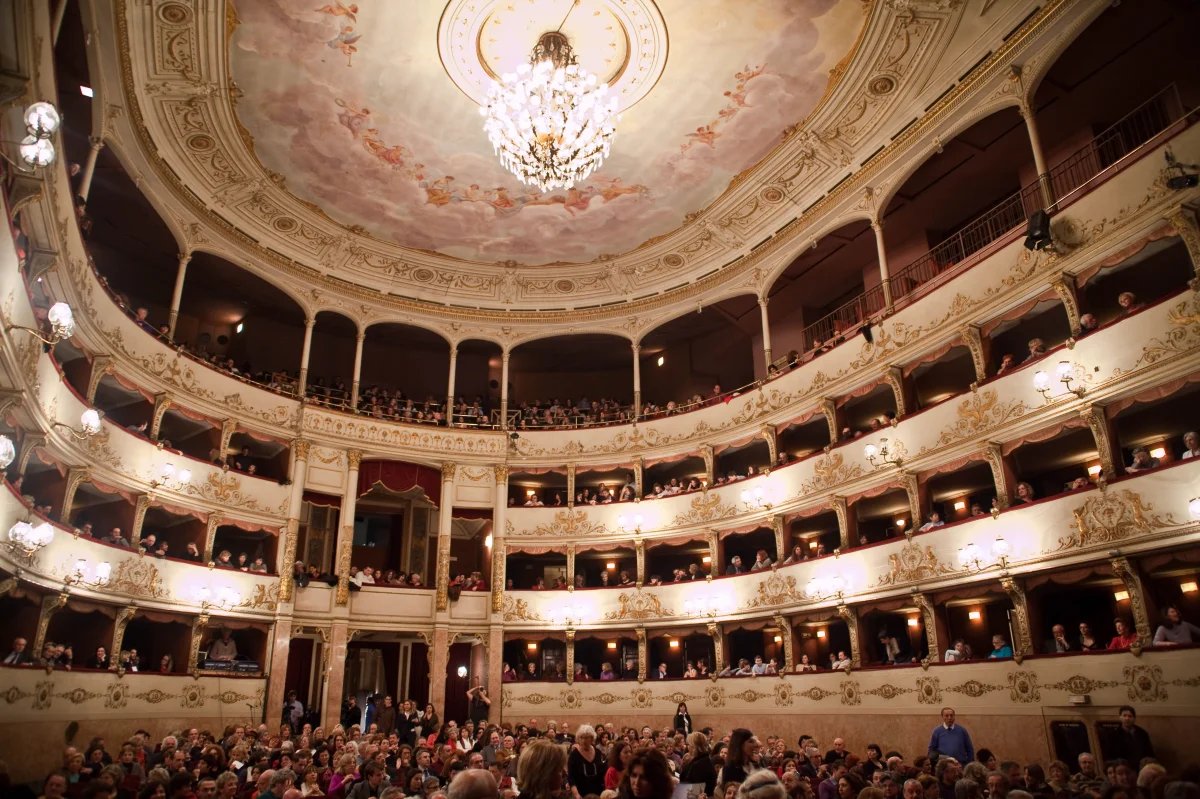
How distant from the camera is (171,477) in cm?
1645

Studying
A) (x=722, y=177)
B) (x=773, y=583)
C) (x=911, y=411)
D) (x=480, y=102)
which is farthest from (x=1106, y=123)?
(x=480, y=102)

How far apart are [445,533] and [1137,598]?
1536cm

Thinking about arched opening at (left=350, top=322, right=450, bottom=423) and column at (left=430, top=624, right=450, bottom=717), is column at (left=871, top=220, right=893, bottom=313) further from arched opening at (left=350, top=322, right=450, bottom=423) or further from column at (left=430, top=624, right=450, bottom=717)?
column at (left=430, top=624, right=450, bottom=717)

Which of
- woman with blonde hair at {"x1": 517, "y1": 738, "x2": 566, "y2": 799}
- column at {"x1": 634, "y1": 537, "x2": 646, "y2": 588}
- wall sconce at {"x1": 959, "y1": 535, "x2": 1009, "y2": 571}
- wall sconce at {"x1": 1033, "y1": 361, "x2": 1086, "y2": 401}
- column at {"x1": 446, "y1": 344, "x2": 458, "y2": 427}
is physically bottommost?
woman with blonde hair at {"x1": 517, "y1": 738, "x2": 566, "y2": 799}

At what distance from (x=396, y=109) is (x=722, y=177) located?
7.56m

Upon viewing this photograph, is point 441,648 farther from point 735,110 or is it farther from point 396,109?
point 735,110

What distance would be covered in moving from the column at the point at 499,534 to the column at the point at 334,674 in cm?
376

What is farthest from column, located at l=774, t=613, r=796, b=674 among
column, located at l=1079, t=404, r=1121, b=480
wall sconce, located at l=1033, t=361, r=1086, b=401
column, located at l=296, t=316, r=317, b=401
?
column, located at l=296, t=316, r=317, b=401

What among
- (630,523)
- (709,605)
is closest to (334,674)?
(630,523)

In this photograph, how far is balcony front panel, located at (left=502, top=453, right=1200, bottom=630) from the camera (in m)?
10.7

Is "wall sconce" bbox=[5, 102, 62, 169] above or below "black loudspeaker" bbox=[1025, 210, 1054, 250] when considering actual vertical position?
below

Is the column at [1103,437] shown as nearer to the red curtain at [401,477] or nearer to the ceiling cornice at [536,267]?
the ceiling cornice at [536,267]

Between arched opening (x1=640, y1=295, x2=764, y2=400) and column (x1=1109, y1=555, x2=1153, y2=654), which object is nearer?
column (x1=1109, y1=555, x2=1153, y2=654)

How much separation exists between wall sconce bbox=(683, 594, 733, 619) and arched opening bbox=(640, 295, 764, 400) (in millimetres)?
5755
